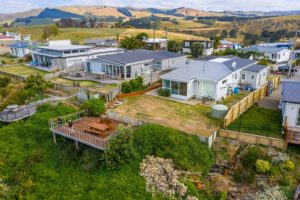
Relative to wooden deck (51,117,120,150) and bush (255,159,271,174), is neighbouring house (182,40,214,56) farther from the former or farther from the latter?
bush (255,159,271,174)

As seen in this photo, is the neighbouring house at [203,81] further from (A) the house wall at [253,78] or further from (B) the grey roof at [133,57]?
(B) the grey roof at [133,57]

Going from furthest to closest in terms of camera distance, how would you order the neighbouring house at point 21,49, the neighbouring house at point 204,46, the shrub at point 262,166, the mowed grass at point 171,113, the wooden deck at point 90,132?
the neighbouring house at point 204,46
the neighbouring house at point 21,49
the mowed grass at point 171,113
the wooden deck at point 90,132
the shrub at point 262,166

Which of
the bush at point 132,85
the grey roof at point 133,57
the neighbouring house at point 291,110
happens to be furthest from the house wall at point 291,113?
the grey roof at point 133,57

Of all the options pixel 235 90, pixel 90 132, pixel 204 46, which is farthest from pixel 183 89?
pixel 204 46

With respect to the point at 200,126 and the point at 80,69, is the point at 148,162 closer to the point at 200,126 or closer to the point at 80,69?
the point at 200,126

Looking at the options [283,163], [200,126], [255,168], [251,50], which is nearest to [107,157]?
[200,126]

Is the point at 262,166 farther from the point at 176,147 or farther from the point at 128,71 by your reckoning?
the point at 128,71

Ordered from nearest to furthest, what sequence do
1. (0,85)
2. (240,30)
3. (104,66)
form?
(0,85)
(104,66)
(240,30)

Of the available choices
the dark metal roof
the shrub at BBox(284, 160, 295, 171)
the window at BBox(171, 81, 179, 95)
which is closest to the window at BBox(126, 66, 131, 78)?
the window at BBox(171, 81, 179, 95)
